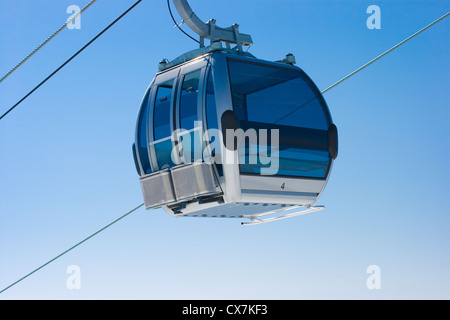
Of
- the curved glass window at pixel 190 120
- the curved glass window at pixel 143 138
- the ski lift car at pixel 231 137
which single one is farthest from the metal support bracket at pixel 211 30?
the curved glass window at pixel 143 138

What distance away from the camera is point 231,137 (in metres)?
12.5

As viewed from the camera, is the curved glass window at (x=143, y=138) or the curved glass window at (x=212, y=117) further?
the curved glass window at (x=143, y=138)

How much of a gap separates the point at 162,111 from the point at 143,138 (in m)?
0.45

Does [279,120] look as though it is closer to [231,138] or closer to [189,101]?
[231,138]

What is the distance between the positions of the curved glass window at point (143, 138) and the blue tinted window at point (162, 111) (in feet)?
0.56

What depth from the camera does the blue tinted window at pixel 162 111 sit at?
520 inches

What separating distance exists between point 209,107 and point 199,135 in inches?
13.3

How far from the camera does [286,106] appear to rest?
43.5ft

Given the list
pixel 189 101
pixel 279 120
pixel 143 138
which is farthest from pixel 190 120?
pixel 279 120

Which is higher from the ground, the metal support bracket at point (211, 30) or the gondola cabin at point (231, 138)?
the metal support bracket at point (211, 30)

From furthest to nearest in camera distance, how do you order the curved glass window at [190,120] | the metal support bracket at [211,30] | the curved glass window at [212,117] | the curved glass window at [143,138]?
the metal support bracket at [211,30] < the curved glass window at [143,138] < the curved glass window at [190,120] < the curved glass window at [212,117]

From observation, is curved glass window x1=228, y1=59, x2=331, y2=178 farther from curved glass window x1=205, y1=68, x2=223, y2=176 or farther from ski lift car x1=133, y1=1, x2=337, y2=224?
curved glass window x1=205, y1=68, x2=223, y2=176

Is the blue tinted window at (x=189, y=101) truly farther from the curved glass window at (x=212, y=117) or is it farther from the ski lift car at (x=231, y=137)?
the curved glass window at (x=212, y=117)

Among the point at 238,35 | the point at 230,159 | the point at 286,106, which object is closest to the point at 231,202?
the point at 230,159
